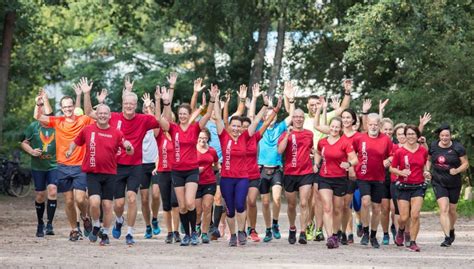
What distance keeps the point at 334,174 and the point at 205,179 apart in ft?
6.19

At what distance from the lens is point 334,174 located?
60.6 ft

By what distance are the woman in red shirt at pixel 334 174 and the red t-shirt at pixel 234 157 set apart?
42.2 inches

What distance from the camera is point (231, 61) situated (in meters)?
44.4

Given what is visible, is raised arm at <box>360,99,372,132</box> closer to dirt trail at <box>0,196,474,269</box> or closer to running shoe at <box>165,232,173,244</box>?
dirt trail at <box>0,196,474,269</box>

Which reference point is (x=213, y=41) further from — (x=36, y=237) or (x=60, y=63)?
(x=36, y=237)

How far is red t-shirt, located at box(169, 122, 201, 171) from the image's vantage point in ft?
60.0

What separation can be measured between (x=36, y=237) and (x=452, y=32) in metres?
16.6

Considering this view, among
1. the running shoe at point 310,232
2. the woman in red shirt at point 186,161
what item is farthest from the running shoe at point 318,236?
the woman in red shirt at point 186,161

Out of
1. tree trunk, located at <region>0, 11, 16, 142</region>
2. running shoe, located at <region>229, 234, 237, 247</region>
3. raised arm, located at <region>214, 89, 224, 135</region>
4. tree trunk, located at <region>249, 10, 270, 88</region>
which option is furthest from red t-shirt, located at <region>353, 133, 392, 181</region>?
tree trunk, located at <region>249, 10, 270, 88</region>

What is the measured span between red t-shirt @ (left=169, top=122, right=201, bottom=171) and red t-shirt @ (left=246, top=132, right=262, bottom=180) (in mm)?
824

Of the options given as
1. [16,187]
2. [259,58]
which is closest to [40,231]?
[16,187]

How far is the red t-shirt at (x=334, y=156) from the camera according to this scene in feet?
60.3

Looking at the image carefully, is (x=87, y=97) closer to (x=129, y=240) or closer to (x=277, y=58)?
(x=129, y=240)

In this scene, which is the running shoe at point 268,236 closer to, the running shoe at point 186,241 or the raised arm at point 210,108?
the running shoe at point 186,241
